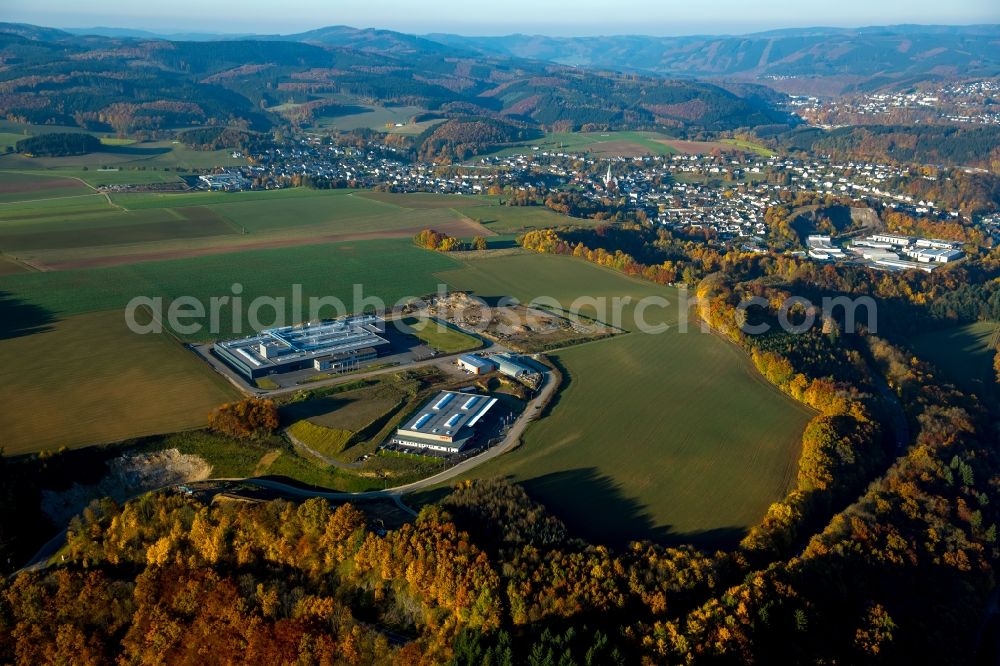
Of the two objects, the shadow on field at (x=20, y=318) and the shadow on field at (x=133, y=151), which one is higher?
the shadow on field at (x=20, y=318)

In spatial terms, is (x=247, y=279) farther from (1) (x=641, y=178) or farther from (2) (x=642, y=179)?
(1) (x=641, y=178)

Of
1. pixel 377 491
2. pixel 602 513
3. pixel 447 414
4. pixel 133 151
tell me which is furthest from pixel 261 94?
pixel 602 513

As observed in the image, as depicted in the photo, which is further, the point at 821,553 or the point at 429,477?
the point at 429,477

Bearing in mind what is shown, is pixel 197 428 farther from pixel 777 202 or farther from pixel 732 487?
pixel 777 202

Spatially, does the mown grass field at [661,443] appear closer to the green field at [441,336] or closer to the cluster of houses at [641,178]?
the green field at [441,336]

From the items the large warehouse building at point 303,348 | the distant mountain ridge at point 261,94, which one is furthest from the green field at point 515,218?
the distant mountain ridge at point 261,94

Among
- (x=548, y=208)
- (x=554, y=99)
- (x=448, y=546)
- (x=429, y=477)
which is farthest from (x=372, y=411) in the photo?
(x=554, y=99)
